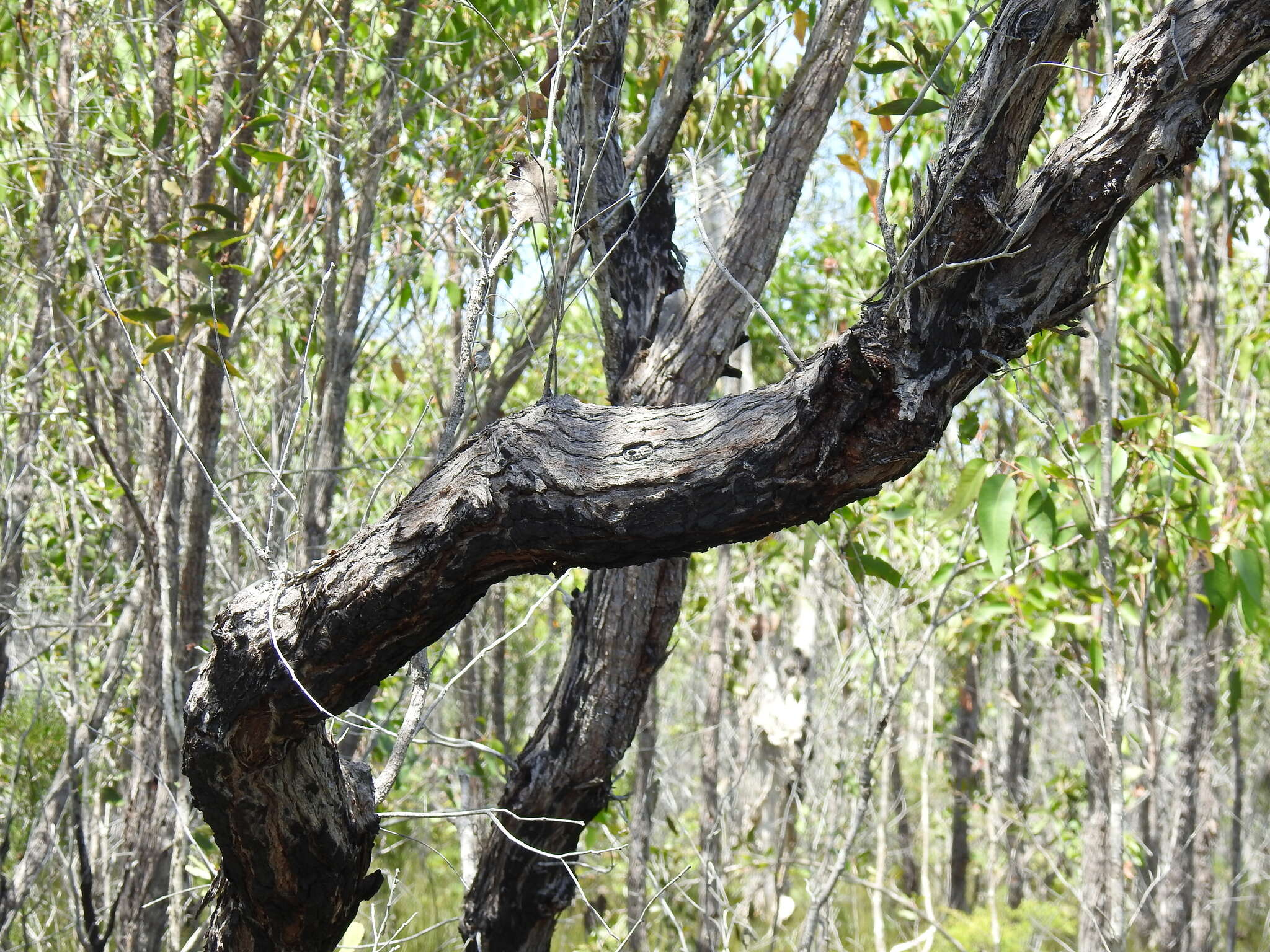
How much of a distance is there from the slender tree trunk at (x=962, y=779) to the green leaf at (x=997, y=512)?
18.8ft

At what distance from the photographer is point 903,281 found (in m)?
1.27

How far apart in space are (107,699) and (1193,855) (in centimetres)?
498

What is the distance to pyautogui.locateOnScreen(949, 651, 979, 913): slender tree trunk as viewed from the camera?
27.0 feet

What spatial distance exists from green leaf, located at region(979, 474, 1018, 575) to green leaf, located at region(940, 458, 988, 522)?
89 mm

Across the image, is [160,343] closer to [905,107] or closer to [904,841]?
[905,107]

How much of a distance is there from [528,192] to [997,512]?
131 centimetres

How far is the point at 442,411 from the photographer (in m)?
4.14

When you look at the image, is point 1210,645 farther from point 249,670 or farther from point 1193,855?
point 249,670

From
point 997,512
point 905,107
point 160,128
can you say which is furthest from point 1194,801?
point 160,128

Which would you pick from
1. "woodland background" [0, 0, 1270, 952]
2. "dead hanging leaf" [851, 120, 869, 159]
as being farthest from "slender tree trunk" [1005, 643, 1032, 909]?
"dead hanging leaf" [851, 120, 869, 159]

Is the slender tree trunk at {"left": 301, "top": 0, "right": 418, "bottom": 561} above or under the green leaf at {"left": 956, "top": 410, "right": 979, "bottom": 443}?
above

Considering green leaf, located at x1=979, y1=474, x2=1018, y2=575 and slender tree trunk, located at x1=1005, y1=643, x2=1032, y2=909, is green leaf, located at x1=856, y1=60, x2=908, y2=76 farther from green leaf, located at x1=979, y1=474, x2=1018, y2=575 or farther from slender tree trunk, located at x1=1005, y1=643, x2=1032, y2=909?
slender tree trunk, located at x1=1005, y1=643, x2=1032, y2=909

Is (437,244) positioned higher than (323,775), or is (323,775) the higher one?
(437,244)

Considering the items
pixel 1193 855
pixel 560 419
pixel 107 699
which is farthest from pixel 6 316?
pixel 1193 855
